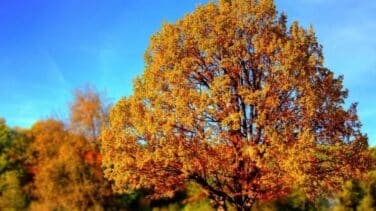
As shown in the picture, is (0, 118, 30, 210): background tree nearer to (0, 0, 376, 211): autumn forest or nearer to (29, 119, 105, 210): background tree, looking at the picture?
(29, 119, 105, 210): background tree

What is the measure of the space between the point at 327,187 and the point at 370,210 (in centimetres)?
1439

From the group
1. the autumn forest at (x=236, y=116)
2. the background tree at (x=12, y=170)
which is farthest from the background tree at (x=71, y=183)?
the autumn forest at (x=236, y=116)

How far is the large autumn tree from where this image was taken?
69.1 feet

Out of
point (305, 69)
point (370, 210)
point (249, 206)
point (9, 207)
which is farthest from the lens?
point (9, 207)

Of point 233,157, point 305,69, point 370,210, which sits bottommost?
point 370,210

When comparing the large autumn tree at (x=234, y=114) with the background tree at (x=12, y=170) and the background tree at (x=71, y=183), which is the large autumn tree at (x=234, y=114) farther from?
the background tree at (x=12, y=170)

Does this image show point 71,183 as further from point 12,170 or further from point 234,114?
point 234,114

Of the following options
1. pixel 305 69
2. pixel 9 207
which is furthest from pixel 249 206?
pixel 9 207

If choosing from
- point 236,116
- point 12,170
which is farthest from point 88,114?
point 236,116

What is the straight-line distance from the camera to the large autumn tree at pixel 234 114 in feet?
69.1

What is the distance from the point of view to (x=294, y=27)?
22938mm

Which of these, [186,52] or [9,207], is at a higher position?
[186,52]

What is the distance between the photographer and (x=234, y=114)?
67.8 ft

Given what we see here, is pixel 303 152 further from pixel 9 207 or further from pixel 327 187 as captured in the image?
pixel 9 207
